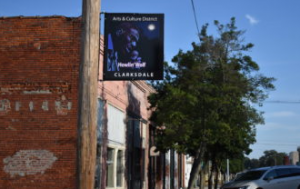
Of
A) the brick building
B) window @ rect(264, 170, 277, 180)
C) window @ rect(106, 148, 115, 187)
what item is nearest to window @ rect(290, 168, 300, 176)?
window @ rect(264, 170, 277, 180)

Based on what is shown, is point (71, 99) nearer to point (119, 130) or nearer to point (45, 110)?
point (45, 110)

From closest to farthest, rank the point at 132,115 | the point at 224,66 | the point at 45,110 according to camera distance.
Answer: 1. the point at 45,110
2. the point at 224,66
3. the point at 132,115

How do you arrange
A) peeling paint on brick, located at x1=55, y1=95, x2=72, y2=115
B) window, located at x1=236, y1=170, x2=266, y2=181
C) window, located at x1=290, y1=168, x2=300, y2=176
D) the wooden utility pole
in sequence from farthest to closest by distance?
window, located at x1=290, y1=168, x2=300, y2=176
window, located at x1=236, y1=170, x2=266, y2=181
peeling paint on brick, located at x1=55, y1=95, x2=72, y2=115
the wooden utility pole

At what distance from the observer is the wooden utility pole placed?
7422mm

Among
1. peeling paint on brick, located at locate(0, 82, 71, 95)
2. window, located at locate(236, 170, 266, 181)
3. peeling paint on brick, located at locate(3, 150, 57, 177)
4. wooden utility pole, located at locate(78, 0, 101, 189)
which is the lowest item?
window, located at locate(236, 170, 266, 181)

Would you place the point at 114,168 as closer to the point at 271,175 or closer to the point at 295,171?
the point at 271,175

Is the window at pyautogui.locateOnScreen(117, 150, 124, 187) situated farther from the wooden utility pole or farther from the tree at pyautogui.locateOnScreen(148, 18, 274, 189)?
the wooden utility pole

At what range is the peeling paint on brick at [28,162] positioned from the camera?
13570 mm

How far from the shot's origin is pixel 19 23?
14.5m

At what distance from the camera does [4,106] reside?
46.1 feet

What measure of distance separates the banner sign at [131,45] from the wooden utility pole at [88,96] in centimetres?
151

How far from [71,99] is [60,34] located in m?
2.19

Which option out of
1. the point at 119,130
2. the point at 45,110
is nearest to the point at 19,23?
the point at 45,110

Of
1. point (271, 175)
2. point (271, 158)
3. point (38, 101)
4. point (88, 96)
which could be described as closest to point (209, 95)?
point (271, 175)
